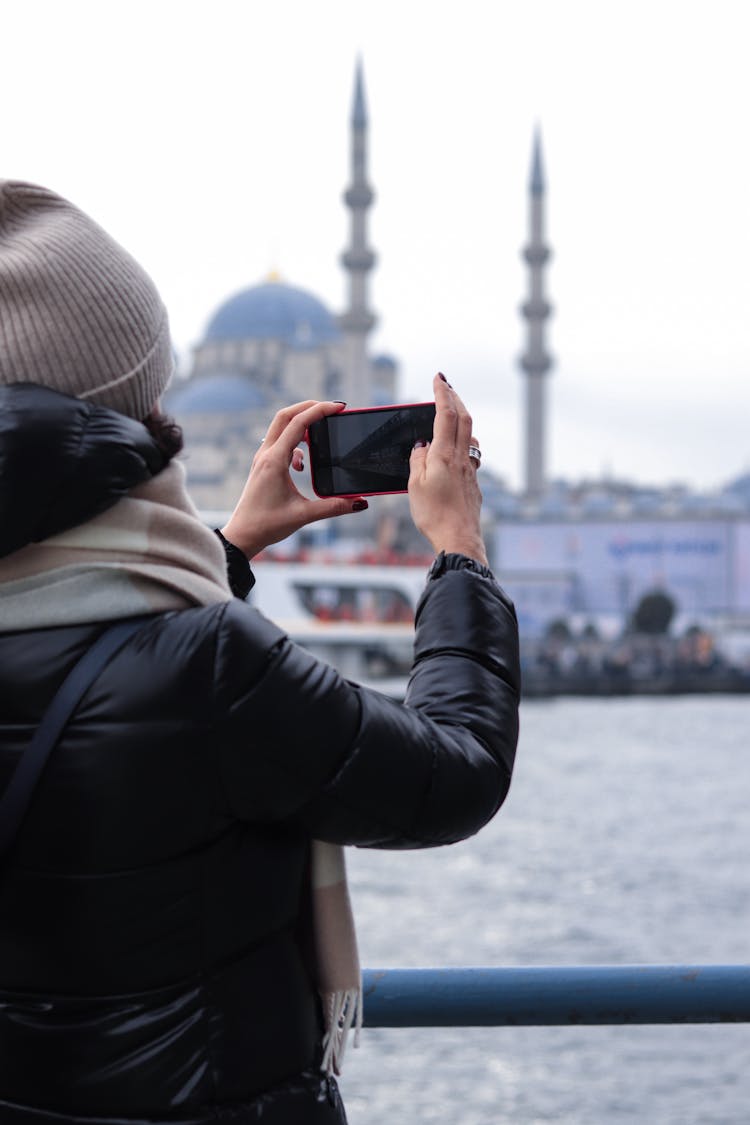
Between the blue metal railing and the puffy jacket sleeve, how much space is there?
35cm

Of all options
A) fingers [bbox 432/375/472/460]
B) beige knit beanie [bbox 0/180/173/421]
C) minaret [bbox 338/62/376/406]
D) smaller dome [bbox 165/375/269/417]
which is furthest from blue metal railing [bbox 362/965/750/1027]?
smaller dome [bbox 165/375/269/417]

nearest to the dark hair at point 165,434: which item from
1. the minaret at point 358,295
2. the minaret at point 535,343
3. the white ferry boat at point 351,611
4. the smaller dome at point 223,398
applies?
the white ferry boat at point 351,611

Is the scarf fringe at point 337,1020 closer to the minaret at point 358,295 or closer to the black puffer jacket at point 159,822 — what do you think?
the black puffer jacket at point 159,822

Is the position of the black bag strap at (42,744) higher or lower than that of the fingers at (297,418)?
lower

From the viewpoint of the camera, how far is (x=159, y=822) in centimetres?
78

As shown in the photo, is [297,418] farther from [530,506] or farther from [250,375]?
[250,375]

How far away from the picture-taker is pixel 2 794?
0.79 m

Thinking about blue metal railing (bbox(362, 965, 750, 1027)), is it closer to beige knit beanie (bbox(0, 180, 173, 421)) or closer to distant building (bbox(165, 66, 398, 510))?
beige knit beanie (bbox(0, 180, 173, 421))

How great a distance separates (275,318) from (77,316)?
191 ft

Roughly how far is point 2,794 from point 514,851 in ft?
43.1

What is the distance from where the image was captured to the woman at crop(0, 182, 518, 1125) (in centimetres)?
77

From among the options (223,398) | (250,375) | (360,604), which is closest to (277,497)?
(360,604)

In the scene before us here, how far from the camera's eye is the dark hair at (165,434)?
2.74 ft

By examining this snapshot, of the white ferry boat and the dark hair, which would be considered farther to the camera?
the white ferry boat
